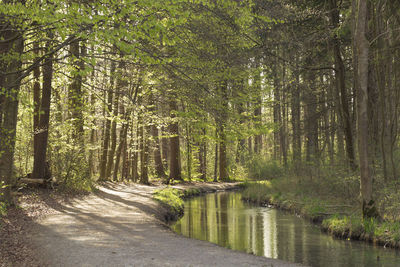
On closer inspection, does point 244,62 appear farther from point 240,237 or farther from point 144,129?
point 144,129

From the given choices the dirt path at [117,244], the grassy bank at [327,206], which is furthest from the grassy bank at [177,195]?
the grassy bank at [327,206]

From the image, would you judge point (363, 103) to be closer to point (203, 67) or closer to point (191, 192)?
point (203, 67)

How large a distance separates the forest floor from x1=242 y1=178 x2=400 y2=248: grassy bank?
14.2 ft

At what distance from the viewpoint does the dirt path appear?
22.9 ft

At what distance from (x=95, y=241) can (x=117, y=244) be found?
554mm

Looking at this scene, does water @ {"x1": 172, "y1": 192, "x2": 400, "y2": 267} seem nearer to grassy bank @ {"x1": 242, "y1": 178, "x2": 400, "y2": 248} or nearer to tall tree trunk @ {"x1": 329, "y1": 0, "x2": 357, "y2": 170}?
grassy bank @ {"x1": 242, "y1": 178, "x2": 400, "y2": 248}

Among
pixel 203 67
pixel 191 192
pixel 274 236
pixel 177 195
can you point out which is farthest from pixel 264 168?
pixel 203 67

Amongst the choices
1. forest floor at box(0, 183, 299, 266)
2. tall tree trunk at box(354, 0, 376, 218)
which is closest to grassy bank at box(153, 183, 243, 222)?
forest floor at box(0, 183, 299, 266)

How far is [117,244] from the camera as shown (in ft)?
26.8

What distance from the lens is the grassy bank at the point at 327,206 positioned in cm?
1049

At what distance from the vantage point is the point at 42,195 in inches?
566

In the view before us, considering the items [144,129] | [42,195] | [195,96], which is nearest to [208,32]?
[195,96]

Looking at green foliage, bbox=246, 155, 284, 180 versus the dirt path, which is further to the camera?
green foliage, bbox=246, 155, 284, 180

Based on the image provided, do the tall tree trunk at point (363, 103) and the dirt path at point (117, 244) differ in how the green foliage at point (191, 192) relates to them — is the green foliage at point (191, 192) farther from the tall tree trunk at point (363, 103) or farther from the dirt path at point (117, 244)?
the tall tree trunk at point (363, 103)
